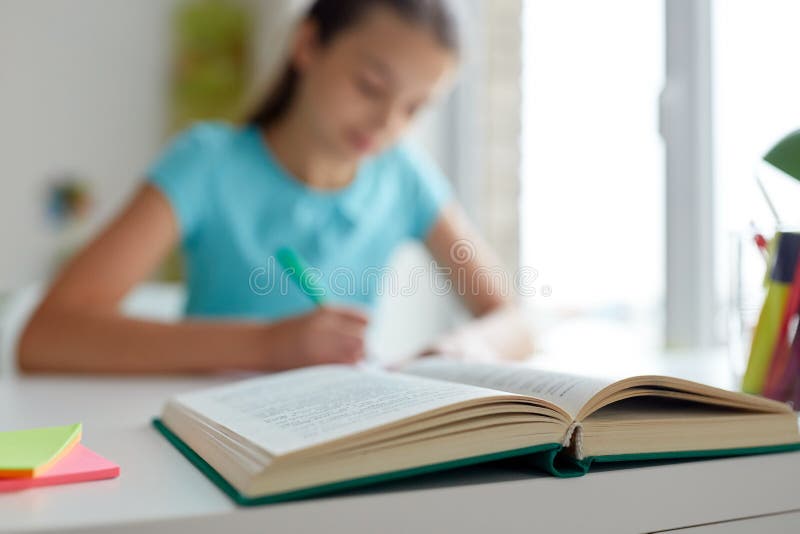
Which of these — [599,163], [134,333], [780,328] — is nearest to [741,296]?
[780,328]

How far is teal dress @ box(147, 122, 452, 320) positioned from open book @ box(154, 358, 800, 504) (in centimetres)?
69

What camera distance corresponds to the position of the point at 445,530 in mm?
368

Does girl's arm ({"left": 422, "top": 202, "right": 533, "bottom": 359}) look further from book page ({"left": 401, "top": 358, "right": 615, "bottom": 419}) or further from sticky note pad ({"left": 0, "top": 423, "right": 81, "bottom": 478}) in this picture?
sticky note pad ({"left": 0, "top": 423, "right": 81, "bottom": 478})

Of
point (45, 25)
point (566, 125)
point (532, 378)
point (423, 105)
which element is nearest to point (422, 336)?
point (566, 125)

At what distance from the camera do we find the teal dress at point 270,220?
3.87 ft

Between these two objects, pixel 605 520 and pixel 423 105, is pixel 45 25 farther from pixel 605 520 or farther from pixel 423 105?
pixel 605 520

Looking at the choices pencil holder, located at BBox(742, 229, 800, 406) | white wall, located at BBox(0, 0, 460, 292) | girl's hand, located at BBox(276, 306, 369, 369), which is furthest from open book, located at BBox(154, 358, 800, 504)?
white wall, located at BBox(0, 0, 460, 292)

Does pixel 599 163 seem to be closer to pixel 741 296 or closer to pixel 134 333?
pixel 741 296

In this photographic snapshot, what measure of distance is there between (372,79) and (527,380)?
0.69 m

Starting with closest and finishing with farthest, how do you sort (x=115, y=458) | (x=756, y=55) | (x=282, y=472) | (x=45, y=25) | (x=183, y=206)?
(x=282, y=472), (x=115, y=458), (x=183, y=206), (x=756, y=55), (x=45, y=25)

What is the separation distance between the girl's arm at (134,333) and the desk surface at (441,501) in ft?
1.07

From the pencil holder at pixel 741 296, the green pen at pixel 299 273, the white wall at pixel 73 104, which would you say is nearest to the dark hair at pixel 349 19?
the green pen at pixel 299 273

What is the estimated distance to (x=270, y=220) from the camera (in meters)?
1.25

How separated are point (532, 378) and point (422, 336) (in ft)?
5.64
